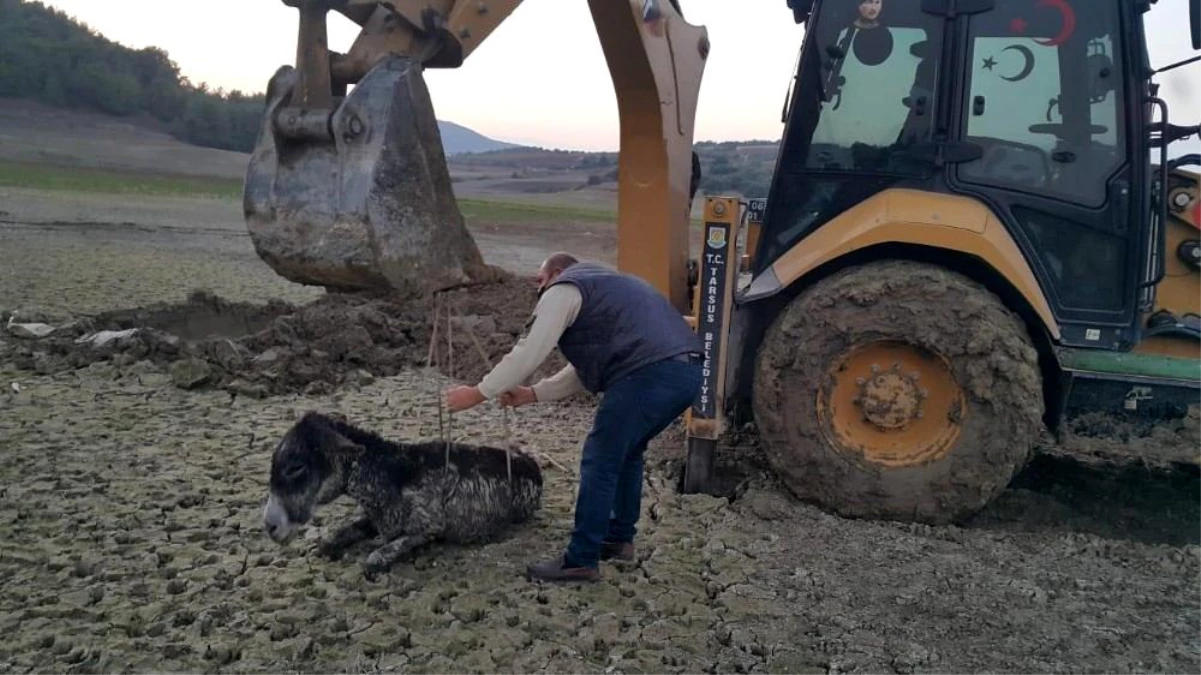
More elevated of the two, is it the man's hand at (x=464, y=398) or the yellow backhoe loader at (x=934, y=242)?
the yellow backhoe loader at (x=934, y=242)

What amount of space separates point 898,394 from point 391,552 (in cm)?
284

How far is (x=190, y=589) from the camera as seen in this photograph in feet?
13.7

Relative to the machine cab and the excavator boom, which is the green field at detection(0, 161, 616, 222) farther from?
the excavator boom

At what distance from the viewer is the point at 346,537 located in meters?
4.68

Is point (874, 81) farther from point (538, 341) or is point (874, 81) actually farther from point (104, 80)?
point (104, 80)

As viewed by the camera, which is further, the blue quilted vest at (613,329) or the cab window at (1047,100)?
the cab window at (1047,100)

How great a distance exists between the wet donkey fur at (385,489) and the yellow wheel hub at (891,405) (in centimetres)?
189

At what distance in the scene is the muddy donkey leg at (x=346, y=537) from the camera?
4.61 m

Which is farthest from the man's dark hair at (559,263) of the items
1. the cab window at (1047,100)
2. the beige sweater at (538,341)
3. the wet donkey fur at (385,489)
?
the cab window at (1047,100)

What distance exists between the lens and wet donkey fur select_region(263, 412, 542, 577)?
14.7 ft

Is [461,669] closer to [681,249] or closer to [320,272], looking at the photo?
[320,272]

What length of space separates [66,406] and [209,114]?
54699 millimetres

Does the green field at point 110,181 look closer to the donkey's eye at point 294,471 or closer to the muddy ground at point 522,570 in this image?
the muddy ground at point 522,570

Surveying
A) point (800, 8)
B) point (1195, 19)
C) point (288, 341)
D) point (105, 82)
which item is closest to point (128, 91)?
point (105, 82)
